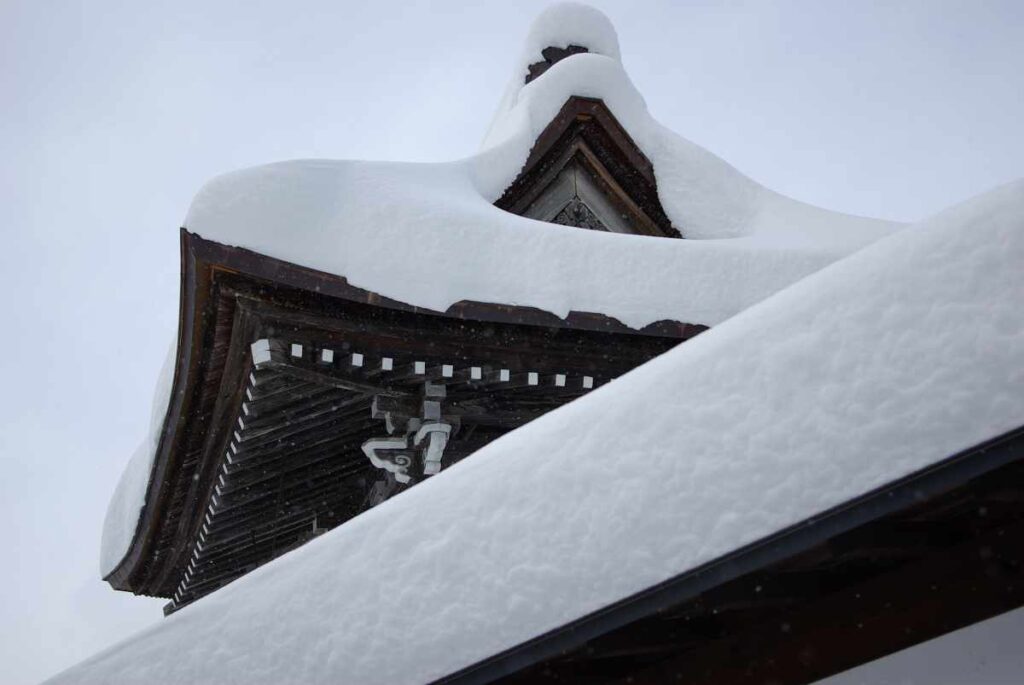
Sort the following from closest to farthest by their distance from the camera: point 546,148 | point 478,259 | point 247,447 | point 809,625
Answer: point 809,625 → point 478,259 → point 247,447 → point 546,148

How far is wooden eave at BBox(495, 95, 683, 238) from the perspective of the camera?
6.42 meters

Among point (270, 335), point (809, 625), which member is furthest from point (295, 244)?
point (809, 625)

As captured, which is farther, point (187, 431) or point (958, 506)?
point (187, 431)

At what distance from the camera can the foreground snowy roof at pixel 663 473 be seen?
1481 millimetres

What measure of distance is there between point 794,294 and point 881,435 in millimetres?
379

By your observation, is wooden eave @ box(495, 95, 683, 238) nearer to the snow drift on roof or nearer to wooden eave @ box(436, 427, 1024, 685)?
the snow drift on roof

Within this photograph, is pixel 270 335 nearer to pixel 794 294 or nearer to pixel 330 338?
pixel 330 338

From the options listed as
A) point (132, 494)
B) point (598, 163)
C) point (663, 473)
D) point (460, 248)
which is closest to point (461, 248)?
point (460, 248)

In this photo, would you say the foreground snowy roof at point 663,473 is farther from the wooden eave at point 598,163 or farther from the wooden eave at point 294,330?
the wooden eave at point 598,163

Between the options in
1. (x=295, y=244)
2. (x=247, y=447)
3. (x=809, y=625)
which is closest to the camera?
(x=809, y=625)

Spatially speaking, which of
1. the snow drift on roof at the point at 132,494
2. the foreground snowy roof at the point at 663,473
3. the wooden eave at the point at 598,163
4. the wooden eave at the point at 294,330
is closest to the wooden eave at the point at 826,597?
the foreground snowy roof at the point at 663,473

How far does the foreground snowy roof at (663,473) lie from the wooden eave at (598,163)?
15.2 feet

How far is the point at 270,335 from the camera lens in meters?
4.12

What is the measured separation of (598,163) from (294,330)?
325cm
